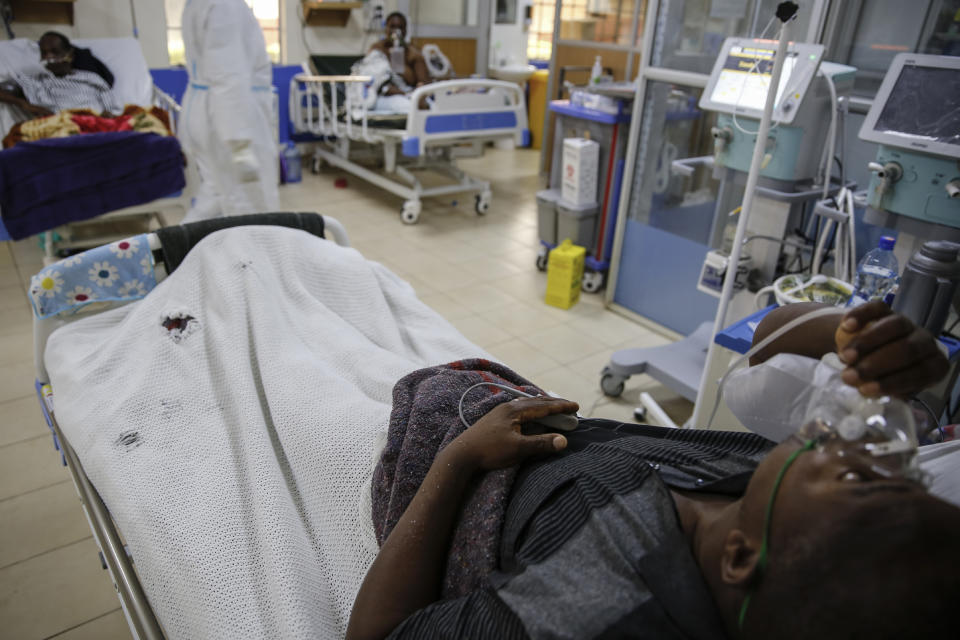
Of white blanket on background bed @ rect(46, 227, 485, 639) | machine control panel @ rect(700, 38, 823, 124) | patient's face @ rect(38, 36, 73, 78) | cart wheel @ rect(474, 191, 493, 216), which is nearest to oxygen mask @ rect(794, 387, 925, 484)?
white blanket on background bed @ rect(46, 227, 485, 639)

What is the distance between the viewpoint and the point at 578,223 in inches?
133

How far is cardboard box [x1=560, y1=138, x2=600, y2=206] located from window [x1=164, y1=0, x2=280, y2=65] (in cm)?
→ 288

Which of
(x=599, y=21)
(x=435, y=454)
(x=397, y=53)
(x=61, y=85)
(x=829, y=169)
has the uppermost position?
(x=599, y=21)

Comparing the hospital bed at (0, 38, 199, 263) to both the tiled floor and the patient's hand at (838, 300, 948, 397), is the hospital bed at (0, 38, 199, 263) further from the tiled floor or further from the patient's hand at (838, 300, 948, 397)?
the patient's hand at (838, 300, 948, 397)

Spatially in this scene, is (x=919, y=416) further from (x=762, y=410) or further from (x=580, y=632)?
(x=580, y=632)

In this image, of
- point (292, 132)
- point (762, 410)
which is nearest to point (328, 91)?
point (292, 132)

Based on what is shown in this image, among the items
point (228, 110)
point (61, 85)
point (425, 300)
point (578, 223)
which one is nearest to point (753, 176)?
point (578, 223)

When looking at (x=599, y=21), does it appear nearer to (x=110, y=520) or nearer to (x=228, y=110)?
(x=228, y=110)

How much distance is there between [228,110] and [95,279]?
1559 millimetres

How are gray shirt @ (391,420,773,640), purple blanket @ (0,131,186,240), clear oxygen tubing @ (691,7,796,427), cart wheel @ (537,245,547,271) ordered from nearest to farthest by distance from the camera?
gray shirt @ (391,420,773,640) < clear oxygen tubing @ (691,7,796,427) < purple blanket @ (0,131,186,240) < cart wheel @ (537,245,547,271)

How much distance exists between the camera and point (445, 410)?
1.11 metres

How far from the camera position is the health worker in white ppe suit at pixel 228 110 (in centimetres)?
287

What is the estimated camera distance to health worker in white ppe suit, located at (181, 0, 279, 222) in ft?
9.40

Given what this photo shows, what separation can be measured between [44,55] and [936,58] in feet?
14.5
